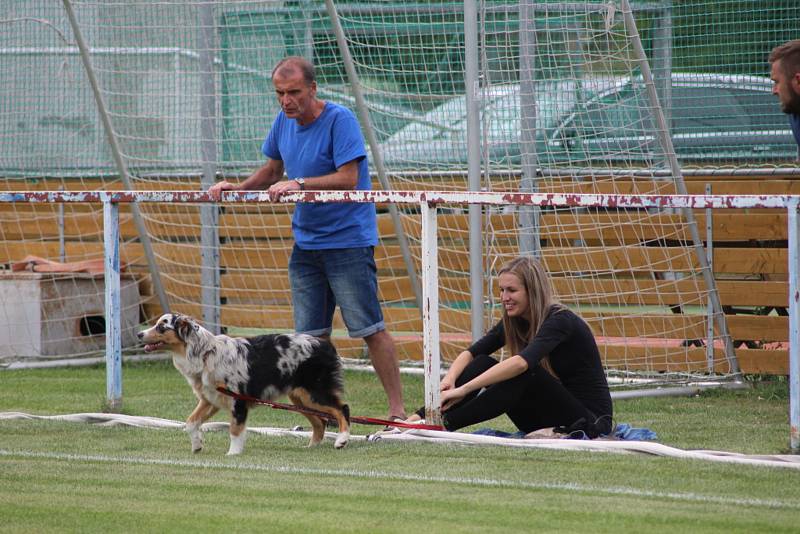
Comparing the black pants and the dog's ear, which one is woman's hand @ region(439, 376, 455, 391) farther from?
the dog's ear

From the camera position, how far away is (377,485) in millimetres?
5543

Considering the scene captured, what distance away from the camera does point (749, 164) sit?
990 cm

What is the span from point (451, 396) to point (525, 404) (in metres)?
0.40

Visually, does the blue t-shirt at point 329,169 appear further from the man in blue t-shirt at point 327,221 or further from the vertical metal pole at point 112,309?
the vertical metal pole at point 112,309

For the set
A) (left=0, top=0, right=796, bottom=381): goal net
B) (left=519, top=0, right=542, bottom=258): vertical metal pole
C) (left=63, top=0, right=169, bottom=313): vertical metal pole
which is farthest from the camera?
(left=63, top=0, right=169, bottom=313): vertical metal pole

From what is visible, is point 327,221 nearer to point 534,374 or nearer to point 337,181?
point 337,181

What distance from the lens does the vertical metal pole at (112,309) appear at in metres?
7.73

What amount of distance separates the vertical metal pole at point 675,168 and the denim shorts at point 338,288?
2772mm

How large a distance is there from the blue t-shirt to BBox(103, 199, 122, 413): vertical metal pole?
1.20 m

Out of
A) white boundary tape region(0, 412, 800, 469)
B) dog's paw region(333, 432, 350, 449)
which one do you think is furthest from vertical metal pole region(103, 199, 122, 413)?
dog's paw region(333, 432, 350, 449)

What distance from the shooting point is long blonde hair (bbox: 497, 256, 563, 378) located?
6637mm

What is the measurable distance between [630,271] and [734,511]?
196 inches

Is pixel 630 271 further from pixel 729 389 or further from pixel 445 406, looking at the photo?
pixel 445 406

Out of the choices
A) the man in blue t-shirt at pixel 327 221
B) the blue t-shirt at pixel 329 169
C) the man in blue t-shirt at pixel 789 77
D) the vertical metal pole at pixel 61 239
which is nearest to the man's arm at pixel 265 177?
the man in blue t-shirt at pixel 327 221
